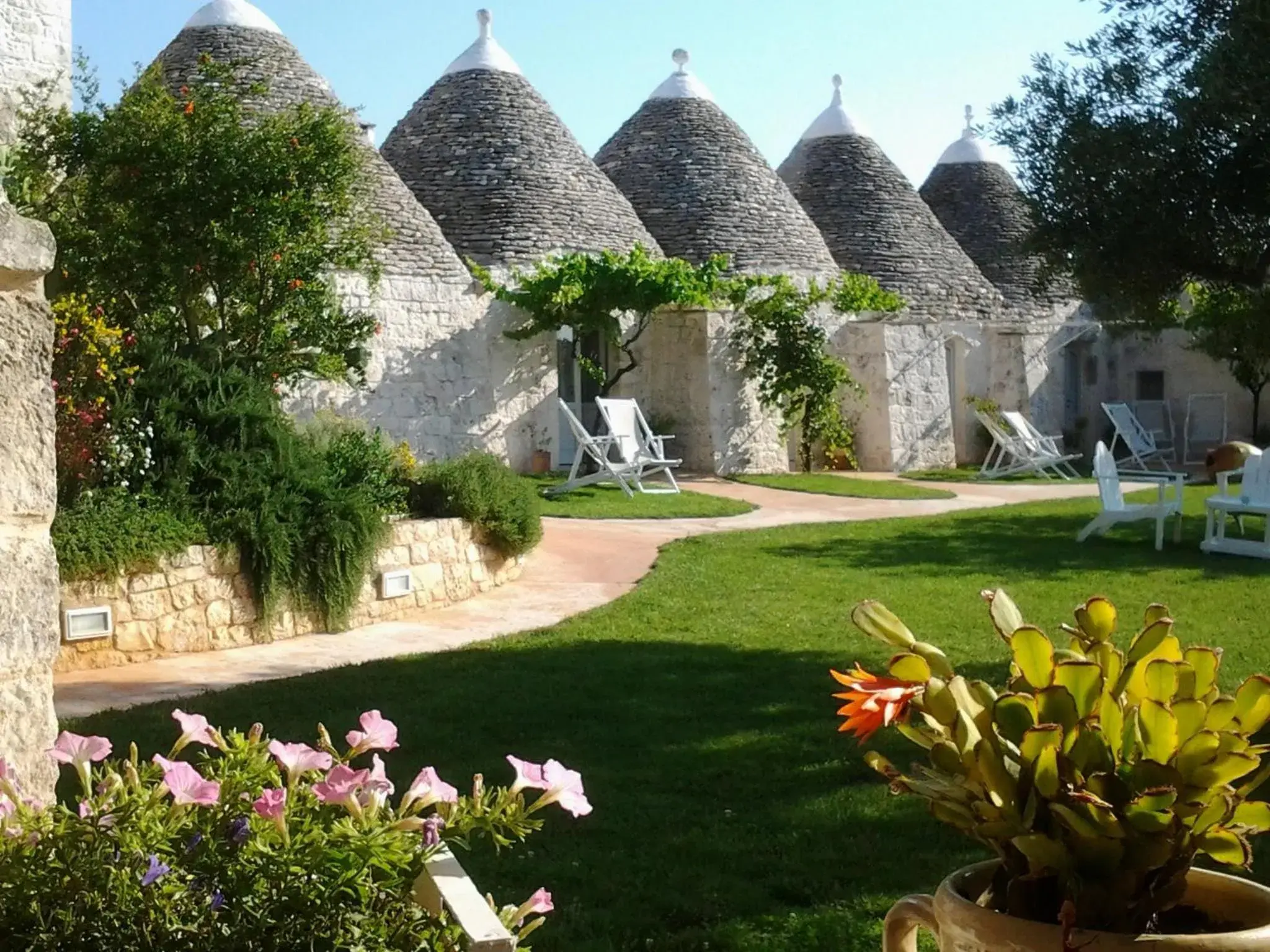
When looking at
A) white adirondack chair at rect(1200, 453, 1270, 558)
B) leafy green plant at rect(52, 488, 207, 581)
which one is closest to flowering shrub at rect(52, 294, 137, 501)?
leafy green plant at rect(52, 488, 207, 581)

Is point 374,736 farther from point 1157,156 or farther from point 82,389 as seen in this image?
point 82,389

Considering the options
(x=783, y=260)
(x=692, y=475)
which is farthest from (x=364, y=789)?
(x=783, y=260)

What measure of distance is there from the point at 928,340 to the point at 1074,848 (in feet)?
74.0

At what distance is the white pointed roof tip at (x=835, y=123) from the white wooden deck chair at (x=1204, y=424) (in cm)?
851

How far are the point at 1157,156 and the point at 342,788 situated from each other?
544cm

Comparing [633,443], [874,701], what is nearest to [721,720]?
[874,701]

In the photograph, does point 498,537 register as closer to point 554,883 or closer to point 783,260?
point 554,883

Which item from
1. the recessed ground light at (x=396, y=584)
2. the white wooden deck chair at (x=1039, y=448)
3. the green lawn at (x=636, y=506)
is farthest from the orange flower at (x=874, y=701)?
the white wooden deck chair at (x=1039, y=448)

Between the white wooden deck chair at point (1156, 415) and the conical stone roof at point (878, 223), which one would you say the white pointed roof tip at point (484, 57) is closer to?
the conical stone roof at point (878, 223)

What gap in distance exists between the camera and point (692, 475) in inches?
789

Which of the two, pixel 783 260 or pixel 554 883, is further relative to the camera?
pixel 783 260

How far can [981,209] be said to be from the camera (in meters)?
29.2

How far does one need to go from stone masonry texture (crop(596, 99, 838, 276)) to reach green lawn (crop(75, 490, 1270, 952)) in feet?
37.4

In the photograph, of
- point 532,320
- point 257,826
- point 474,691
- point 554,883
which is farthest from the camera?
point 532,320
